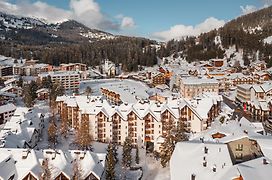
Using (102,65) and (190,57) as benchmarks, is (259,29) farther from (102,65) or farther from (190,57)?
(102,65)

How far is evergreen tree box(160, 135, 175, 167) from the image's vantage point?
26266 millimetres

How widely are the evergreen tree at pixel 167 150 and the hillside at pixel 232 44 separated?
58.2 m

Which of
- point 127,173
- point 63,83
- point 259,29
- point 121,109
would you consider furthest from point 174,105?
point 259,29

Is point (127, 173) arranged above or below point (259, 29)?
below

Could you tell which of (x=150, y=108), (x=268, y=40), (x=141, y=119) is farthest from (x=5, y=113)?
(x=268, y=40)

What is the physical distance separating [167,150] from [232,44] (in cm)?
7602

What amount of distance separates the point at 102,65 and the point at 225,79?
145 ft

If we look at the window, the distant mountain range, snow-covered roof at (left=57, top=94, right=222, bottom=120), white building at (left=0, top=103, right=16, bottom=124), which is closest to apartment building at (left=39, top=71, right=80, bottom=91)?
the distant mountain range

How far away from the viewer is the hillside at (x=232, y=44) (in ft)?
289

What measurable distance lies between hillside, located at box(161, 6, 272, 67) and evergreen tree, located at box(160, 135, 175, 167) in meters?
58.2

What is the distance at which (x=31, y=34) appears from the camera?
19675 cm

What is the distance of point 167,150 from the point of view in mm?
26625

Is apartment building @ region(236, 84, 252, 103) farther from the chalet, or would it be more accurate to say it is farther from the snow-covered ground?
the snow-covered ground

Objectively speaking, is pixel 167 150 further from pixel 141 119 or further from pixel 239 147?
pixel 141 119
